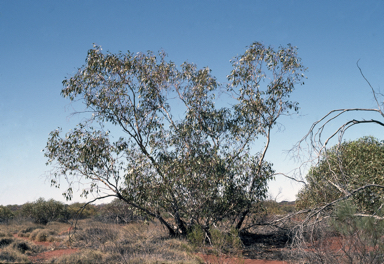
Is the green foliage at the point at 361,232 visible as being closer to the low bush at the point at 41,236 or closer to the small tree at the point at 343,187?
the small tree at the point at 343,187

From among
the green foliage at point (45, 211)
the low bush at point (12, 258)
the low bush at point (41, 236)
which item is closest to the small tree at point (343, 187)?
the low bush at point (12, 258)

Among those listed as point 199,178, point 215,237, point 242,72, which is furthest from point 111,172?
point 242,72

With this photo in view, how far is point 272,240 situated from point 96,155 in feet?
29.7

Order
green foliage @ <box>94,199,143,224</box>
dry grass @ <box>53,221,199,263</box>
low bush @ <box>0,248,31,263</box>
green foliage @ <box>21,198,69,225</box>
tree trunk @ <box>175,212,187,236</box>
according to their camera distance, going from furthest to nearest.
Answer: green foliage @ <box>21,198,69,225</box> < green foliage @ <box>94,199,143,224</box> < tree trunk @ <box>175,212,187,236</box> < low bush @ <box>0,248,31,263</box> < dry grass @ <box>53,221,199,263</box>

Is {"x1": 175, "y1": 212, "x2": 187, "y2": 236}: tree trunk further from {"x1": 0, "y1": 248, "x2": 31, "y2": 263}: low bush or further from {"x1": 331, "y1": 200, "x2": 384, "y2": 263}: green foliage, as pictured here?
{"x1": 331, "y1": 200, "x2": 384, "y2": 263}: green foliage

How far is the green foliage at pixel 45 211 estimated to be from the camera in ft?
87.0

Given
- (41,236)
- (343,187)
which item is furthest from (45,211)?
(343,187)

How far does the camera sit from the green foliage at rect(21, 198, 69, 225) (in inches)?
1045

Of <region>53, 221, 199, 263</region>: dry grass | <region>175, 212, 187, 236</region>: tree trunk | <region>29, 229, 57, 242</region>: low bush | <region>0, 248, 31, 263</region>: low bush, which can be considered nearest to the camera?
<region>53, 221, 199, 263</region>: dry grass

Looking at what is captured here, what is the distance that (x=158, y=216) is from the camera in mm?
11727

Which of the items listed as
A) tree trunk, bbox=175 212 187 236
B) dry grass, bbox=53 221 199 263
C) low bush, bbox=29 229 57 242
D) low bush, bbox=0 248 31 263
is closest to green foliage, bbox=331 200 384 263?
dry grass, bbox=53 221 199 263

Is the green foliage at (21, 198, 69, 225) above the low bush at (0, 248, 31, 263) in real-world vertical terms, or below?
above

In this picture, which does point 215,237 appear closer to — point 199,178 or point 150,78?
point 199,178

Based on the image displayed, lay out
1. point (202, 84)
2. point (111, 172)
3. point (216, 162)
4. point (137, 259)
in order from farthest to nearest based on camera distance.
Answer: point (202, 84)
point (111, 172)
point (216, 162)
point (137, 259)
